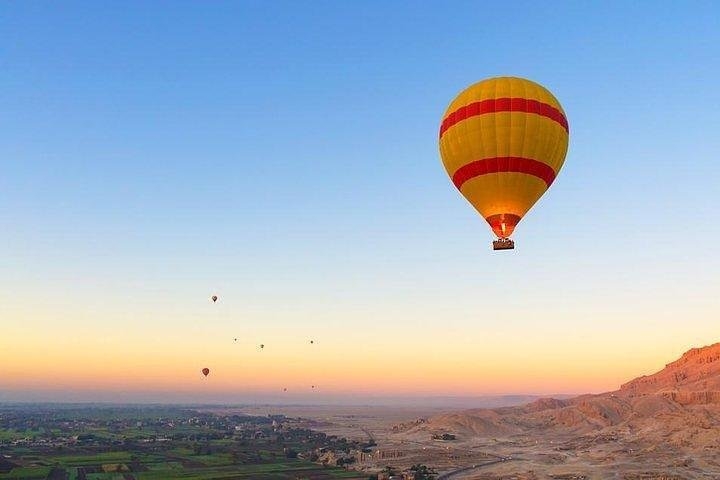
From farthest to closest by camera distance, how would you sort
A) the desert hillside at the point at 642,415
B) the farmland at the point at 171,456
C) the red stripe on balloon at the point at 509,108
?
1. the desert hillside at the point at 642,415
2. the farmland at the point at 171,456
3. the red stripe on balloon at the point at 509,108

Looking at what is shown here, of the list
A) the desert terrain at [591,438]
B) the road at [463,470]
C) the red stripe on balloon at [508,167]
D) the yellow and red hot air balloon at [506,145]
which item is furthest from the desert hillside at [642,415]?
the yellow and red hot air balloon at [506,145]

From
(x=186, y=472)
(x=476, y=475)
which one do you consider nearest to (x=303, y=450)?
(x=186, y=472)

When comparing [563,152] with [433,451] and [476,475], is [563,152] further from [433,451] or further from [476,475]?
[433,451]

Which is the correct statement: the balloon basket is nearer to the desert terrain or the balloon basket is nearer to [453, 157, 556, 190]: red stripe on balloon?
[453, 157, 556, 190]: red stripe on balloon

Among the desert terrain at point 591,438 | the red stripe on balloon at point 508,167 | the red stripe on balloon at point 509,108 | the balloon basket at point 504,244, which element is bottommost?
the desert terrain at point 591,438

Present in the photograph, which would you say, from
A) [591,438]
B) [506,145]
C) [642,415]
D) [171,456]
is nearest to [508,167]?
[506,145]

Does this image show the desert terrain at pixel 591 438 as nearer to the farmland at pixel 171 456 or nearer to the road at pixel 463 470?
the road at pixel 463 470

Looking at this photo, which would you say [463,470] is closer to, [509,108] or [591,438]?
[591,438]
